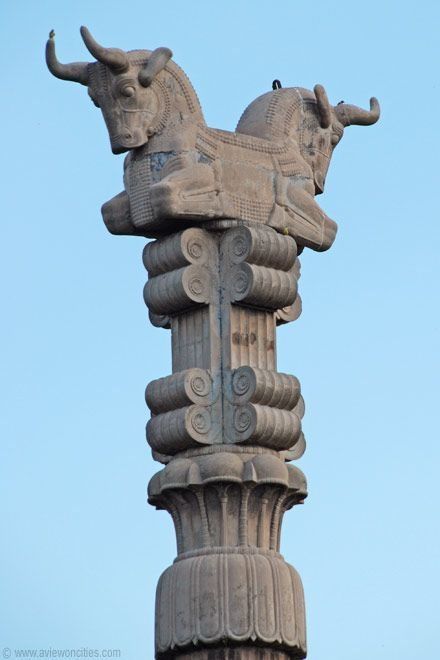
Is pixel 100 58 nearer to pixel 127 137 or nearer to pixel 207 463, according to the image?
pixel 127 137

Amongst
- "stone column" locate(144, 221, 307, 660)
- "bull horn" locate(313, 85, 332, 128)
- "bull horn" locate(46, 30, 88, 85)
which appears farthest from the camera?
"bull horn" locate(313, 85, 332, 128)

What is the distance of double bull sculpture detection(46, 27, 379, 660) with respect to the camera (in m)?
24.0

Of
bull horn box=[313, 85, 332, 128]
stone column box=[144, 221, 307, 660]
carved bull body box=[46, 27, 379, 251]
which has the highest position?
bull horn box=[313, 85, 332, 128]

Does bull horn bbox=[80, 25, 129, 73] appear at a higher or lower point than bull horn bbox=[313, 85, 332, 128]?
lower

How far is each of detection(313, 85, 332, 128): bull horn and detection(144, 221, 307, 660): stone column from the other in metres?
2.03

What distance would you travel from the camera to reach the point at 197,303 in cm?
2489

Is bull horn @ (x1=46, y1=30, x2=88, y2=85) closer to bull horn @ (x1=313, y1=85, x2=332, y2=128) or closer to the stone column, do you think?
the stone column

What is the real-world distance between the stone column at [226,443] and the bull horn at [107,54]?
195 cm

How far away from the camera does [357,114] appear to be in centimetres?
2723

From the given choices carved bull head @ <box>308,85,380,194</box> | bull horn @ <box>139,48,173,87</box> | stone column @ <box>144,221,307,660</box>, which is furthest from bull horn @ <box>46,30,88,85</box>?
carved bull head @ <box>308,85,380,194</box>

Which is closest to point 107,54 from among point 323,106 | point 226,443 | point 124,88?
point 124,88

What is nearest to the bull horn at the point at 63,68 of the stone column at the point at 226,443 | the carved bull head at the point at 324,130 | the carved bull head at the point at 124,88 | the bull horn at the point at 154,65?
the carved bull head at the point at 124,88

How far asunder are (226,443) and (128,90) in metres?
4.02

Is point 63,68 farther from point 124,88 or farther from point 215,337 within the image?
point 215,337
